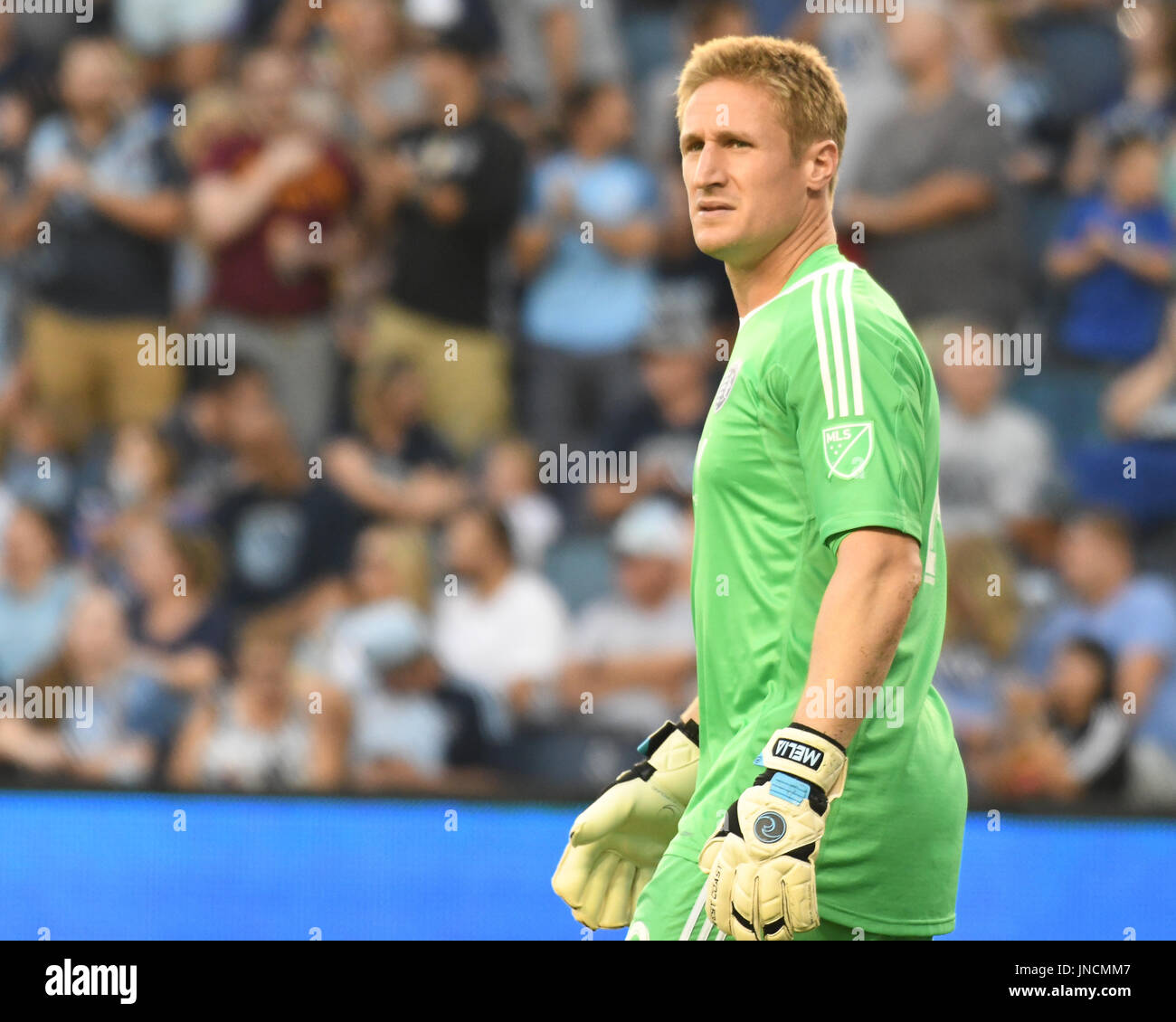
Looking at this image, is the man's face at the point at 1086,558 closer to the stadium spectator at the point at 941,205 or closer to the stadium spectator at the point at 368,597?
the stadium spectator at the point at 941,205

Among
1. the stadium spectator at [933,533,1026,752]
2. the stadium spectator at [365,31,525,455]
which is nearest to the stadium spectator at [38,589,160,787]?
the stadium spectator at [365,31,525,455]

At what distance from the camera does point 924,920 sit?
2.93m

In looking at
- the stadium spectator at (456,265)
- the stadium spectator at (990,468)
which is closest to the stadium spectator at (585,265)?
the stadium spectator at (456,265)

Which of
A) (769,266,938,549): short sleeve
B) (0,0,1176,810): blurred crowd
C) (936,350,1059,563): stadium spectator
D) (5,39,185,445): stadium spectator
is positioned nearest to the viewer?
(769,266,938,549): short sleeve

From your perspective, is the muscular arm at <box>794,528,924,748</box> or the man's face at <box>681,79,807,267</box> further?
the man's face at <box>681,79,807,267</box>

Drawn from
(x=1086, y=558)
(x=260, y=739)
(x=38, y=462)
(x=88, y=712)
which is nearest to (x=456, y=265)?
(x=38, y=462)

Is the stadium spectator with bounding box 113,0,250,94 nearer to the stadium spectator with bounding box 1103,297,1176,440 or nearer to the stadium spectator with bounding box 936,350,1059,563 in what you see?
the stadium spectator with bounding box 936,350,1059,563

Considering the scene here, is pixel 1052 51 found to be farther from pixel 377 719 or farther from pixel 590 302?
pixel 377 719

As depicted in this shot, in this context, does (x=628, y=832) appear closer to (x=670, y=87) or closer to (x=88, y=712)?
(x=88, y=712)

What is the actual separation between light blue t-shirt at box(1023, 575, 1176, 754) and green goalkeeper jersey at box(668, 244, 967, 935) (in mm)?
4420

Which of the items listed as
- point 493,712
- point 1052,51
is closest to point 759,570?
point 493,712

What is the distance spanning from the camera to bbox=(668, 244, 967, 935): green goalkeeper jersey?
9.14 ft

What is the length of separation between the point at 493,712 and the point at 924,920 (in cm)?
478

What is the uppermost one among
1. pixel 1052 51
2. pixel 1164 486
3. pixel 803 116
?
pixel 1052 51
